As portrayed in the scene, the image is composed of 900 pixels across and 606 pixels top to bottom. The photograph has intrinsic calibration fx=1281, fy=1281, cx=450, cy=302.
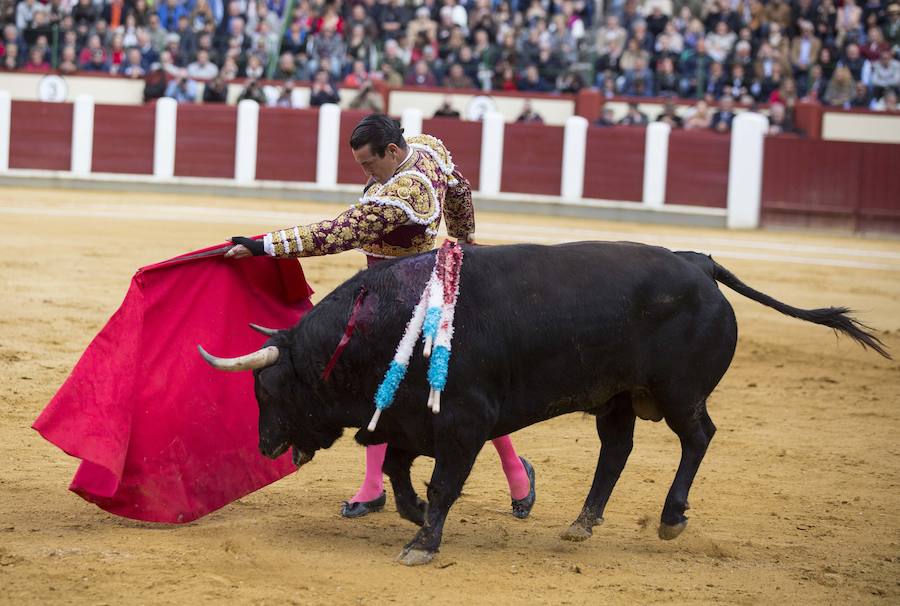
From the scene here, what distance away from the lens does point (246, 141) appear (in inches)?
633

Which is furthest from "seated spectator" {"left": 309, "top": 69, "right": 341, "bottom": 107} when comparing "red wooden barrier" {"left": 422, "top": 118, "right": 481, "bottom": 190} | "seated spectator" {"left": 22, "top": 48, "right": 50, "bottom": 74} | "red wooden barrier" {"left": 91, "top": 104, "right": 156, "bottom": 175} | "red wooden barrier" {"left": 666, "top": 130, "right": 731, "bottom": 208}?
"red wooden barrier" {"left": 666, "top": 130, "right": 731, "bottom": 208}

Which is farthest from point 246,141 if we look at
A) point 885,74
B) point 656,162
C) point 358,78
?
point 885,74

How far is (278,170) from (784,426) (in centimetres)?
1118

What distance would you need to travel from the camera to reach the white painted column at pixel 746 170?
48.9 feet

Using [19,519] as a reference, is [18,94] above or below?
above

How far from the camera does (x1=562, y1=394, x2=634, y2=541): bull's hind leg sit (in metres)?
4.05

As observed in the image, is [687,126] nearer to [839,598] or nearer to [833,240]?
[833,240]

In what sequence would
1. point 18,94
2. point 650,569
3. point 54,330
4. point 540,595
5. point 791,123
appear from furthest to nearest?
1. point 18,94
2. point 791,123
3. point 54,330
4. point 650,569
5. point 540,595

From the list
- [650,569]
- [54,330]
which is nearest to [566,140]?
[54,330]

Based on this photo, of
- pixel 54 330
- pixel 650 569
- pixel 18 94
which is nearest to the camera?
pixel 650 569

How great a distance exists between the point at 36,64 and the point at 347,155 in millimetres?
4563

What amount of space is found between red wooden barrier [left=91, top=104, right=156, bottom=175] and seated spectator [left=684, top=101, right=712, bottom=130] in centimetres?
663

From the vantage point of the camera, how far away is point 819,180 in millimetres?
14969

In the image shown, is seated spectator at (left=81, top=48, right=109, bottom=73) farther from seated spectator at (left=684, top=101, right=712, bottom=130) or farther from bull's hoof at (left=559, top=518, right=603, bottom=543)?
bull's hoof at (left=559, top=518, right=603, bottom=543)
